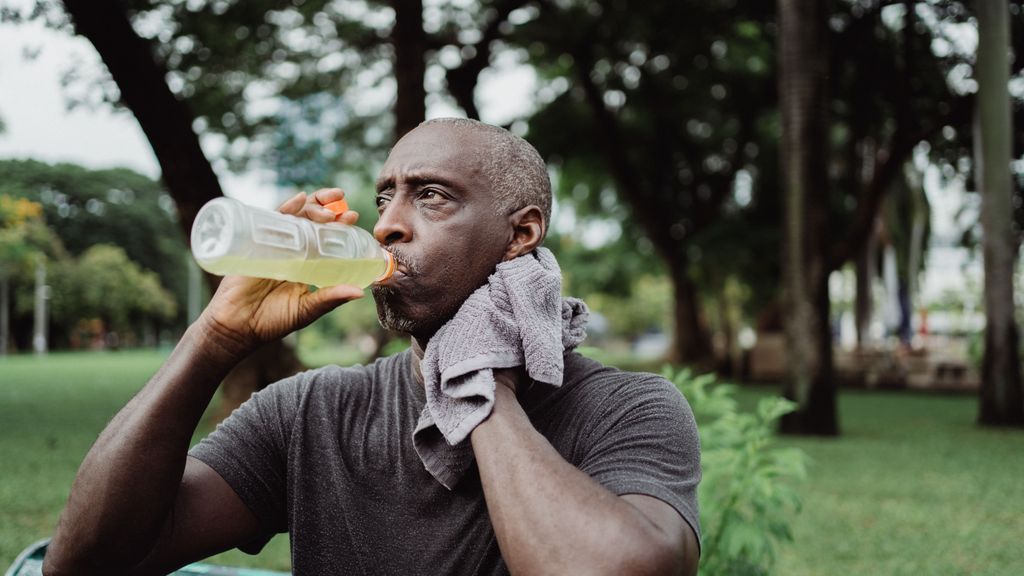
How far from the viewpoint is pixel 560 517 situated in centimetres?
144

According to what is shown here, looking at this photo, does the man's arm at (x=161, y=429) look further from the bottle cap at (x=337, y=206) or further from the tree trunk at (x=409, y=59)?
the tree trunk at (x=409, y=59)

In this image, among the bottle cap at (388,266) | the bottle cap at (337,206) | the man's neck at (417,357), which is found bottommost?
the man's neck at (417,357)

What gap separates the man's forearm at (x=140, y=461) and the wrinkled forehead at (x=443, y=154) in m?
0.50

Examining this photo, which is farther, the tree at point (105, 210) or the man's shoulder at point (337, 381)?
the tree at point (105, 210)

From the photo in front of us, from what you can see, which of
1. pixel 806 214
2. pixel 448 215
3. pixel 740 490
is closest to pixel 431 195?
pixel 448 215

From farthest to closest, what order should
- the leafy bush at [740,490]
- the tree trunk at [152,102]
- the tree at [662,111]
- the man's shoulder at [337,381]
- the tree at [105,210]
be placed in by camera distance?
1. the tree at [662,111]
2. the tree trunk at [152,102]
3. the tree at [105,210]
4. the leafy bush at [740,490]
5. the man's shoulder at [337,381]

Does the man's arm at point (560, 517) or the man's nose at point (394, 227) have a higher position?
the man's nose at point (394, 227)

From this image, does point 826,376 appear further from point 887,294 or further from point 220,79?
point 887,294

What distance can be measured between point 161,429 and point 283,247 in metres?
0.42

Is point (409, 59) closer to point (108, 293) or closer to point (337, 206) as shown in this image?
point (108, 293)

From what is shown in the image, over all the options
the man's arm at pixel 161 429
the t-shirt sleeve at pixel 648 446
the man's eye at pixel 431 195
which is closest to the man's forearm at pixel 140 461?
the man's arm at pixel 161 429

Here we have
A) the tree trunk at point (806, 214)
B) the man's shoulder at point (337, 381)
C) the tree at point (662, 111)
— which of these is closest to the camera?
the man's shoulder at point (337, 381)

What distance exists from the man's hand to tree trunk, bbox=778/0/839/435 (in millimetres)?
9468

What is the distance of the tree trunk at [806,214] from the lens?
10.2 meters
